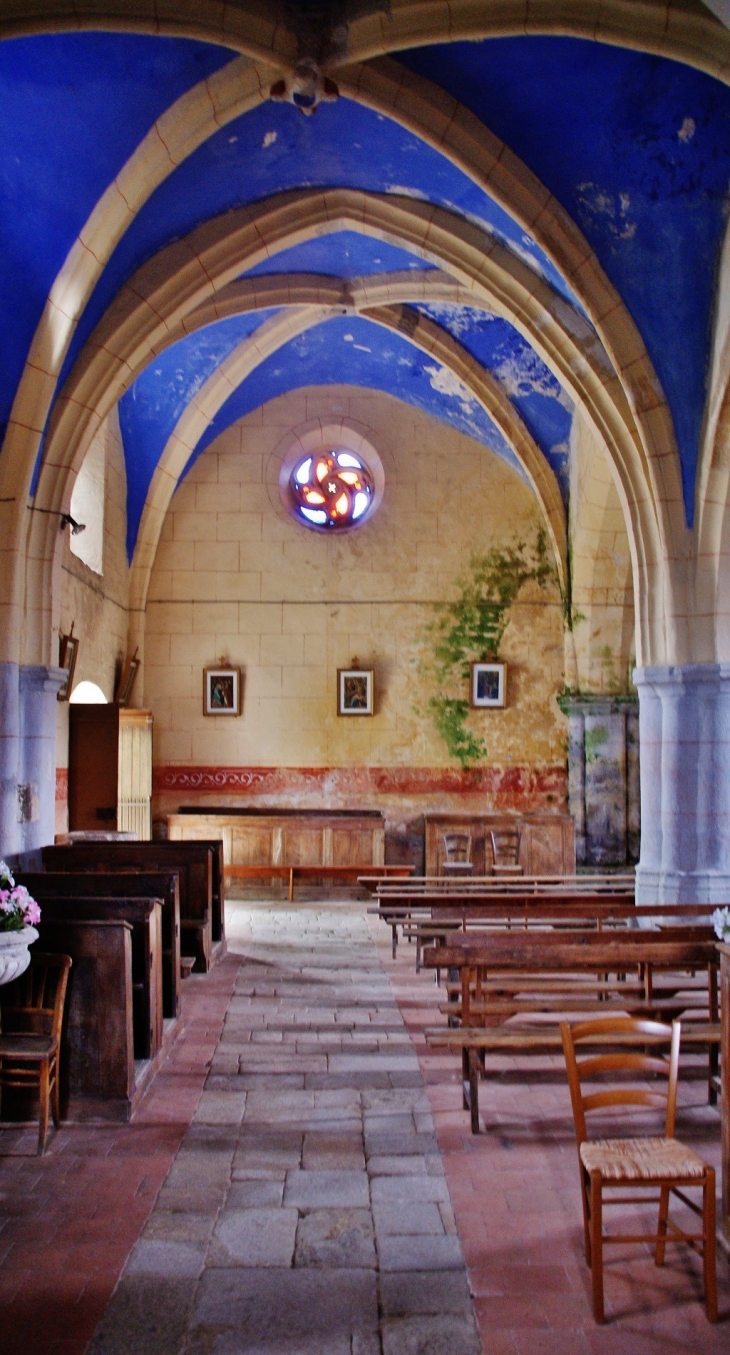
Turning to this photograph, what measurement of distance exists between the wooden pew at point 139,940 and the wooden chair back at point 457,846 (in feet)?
26.1

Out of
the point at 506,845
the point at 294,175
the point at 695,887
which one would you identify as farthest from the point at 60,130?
the point at 506,845

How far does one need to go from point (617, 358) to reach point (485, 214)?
71.0 inches

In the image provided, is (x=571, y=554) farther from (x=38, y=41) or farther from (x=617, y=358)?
(x=38, y=41)

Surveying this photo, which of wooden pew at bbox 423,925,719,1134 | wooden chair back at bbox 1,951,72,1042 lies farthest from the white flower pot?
wooden pew at bbox 423,925,719,1134

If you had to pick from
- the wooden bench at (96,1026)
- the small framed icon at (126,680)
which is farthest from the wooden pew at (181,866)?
the small framed icon at (126,680)

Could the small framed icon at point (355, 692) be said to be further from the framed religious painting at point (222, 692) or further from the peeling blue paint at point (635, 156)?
the peeling blue paint at point (635, 156)

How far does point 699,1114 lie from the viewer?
16.1 ft

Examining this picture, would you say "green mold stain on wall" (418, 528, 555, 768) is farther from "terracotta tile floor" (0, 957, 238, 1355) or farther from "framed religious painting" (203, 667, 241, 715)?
"terracotta tile floor" (0, 957, 238, 1355)

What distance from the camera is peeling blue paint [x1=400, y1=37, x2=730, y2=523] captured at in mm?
6949

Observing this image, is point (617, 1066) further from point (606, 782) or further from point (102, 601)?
point (606, 782)

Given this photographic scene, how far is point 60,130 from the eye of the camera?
685 cm

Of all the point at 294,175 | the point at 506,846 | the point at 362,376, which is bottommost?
the point at 506,846

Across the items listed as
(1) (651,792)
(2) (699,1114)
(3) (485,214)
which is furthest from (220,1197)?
(3) (485,214)

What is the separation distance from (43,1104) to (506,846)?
9263 millimetres
